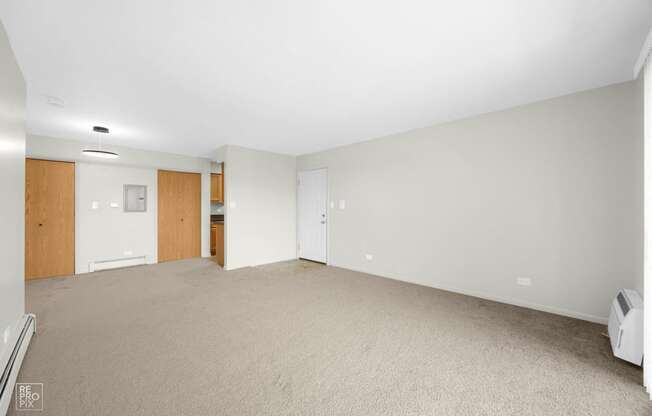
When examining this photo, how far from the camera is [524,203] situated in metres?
3.13

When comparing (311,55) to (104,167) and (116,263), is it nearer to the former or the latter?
(104,167)

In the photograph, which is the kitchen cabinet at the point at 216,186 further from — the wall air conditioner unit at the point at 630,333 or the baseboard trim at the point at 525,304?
the wall air conditioner unit at the point at 630,333

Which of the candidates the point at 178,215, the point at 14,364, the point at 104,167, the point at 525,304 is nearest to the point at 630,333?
the point at 525,304

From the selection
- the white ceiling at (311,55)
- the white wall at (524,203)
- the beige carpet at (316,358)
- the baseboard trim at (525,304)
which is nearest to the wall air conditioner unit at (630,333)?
the beige carpet at (316,358)

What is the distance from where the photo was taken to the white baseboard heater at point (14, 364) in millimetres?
1517

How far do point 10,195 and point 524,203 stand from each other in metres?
4.95

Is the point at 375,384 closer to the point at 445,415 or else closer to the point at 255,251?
the point at 445,415

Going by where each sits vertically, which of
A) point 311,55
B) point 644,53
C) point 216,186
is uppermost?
point 311,55

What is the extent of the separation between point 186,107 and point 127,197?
334cm

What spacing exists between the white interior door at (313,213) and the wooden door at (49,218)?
14.2ft

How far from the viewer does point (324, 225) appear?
5633 mm

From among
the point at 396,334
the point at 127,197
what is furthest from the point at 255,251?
the point at 396,334

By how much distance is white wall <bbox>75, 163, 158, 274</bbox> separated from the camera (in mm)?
4844

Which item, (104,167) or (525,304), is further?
(104,167)
